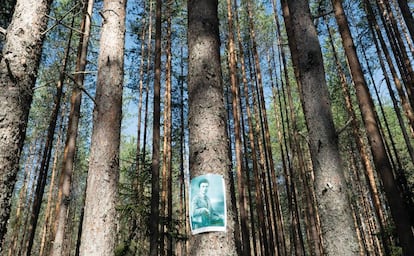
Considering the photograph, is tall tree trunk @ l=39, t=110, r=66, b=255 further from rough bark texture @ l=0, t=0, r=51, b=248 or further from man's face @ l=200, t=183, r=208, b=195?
man's face @ l=200, t=183, r=208, b=195

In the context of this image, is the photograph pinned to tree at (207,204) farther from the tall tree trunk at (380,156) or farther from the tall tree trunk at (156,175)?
the tall tree trunk at (156,175)

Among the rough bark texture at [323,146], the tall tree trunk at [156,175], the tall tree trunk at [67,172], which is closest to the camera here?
the rough bark texture at [323,146]

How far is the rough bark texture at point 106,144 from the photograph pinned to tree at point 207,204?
161cm

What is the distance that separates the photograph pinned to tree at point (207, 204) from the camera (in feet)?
4.42

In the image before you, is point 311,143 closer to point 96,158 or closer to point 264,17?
point 96,158

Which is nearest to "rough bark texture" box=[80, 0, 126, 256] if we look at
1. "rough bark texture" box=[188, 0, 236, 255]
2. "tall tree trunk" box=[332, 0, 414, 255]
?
"rough bark texture" box=[188, 0, 236, 255]

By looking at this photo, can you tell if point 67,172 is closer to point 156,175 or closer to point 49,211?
point 156,175

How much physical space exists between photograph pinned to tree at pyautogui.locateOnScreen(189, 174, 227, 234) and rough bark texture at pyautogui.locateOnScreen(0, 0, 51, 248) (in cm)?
175

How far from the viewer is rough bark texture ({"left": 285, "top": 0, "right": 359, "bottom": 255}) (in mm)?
2336

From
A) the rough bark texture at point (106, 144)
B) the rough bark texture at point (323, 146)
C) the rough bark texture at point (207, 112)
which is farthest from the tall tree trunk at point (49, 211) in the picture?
the rough bark texture at point (207, 112)

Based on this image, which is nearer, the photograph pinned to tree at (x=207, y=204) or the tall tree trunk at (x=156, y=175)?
the photograph pinned to tree at (x=207, y=204)

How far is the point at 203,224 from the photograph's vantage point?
1.35m

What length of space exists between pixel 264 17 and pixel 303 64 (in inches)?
401

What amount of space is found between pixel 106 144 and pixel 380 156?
356cm
